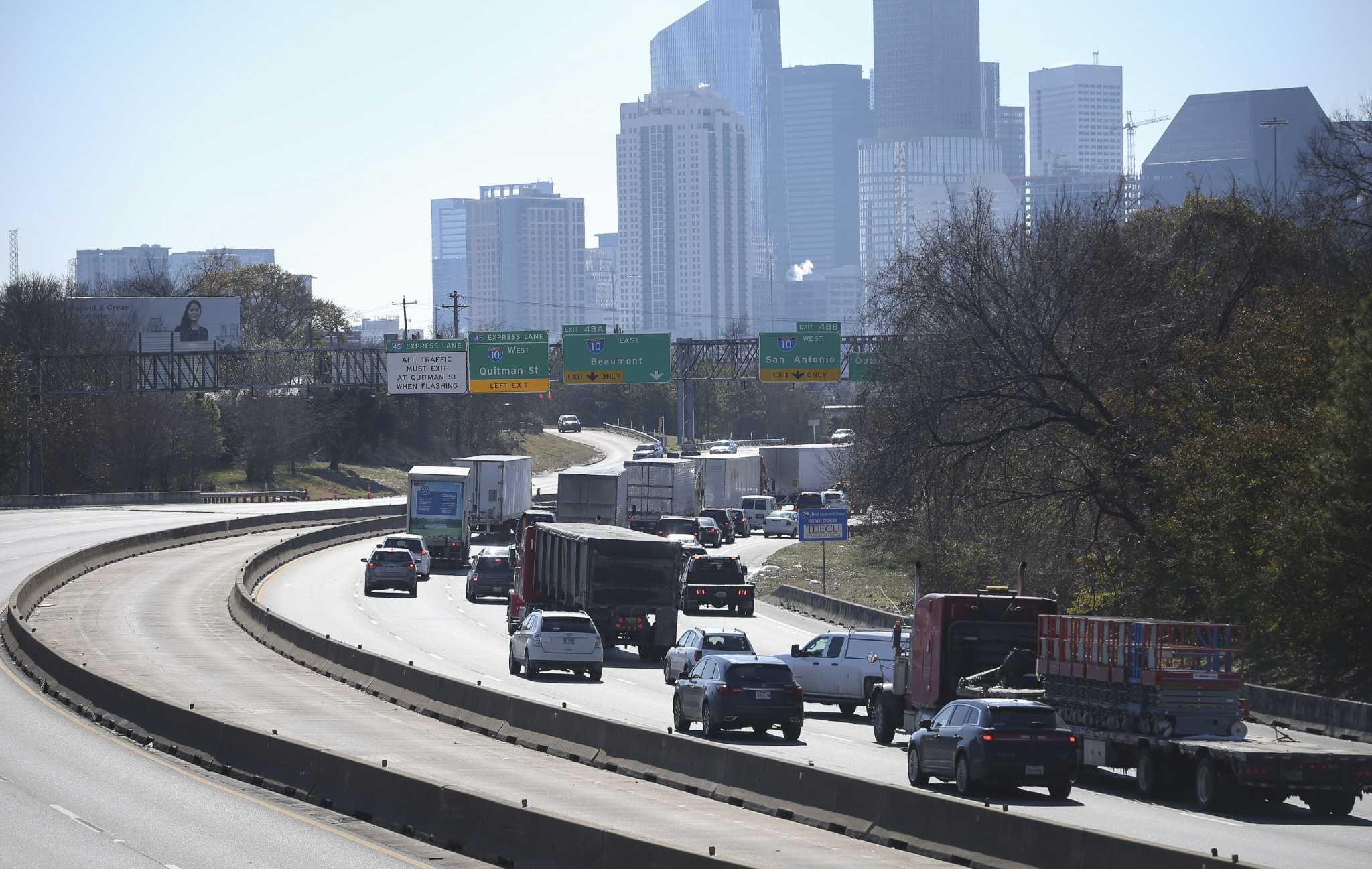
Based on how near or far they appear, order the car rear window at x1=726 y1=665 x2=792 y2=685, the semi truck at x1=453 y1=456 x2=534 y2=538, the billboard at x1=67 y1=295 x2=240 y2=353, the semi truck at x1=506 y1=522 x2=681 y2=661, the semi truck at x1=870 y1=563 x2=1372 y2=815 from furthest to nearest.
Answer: the billboard at x1=67 y1=295 x2=240 y2=353
the semi truck at x1=453 y1=456 x2=534 y2=538
the semi truck at x1=506 y1=522 x2=681 y2=661
the car rear window at x1=726 y1=665 x2=792 y2=685
the semi truck at x1=870 y1=563 x2=1372 y2=815

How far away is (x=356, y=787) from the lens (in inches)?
722

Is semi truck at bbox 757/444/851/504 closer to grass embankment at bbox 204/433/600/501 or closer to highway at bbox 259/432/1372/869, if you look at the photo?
highway at bbox 259/432/1372/869

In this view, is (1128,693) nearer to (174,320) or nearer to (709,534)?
(709,534)

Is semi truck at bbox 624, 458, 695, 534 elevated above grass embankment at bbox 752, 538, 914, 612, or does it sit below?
above

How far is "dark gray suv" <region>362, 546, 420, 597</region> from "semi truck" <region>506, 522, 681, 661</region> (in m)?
15.9

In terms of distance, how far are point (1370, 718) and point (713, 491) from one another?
2409 inches

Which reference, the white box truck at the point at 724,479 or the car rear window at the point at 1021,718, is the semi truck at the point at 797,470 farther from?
the car rear window at the point at 1021,718

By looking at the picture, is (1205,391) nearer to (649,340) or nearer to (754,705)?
(754,705)

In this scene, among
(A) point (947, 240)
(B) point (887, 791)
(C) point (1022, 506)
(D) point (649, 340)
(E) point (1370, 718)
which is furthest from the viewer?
(D) point (649, 340)

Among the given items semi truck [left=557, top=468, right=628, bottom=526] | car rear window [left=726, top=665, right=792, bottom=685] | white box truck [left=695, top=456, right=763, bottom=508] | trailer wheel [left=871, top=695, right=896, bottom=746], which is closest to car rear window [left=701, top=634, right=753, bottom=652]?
car rear window [left=726, top=665, right=792, bottom=685]

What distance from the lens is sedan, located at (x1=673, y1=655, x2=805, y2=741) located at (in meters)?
25.3

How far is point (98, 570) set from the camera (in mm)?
60156

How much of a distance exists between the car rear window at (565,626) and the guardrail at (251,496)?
74.8 m

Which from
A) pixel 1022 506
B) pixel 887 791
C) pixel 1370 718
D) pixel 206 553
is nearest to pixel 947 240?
pixel 1022 506
